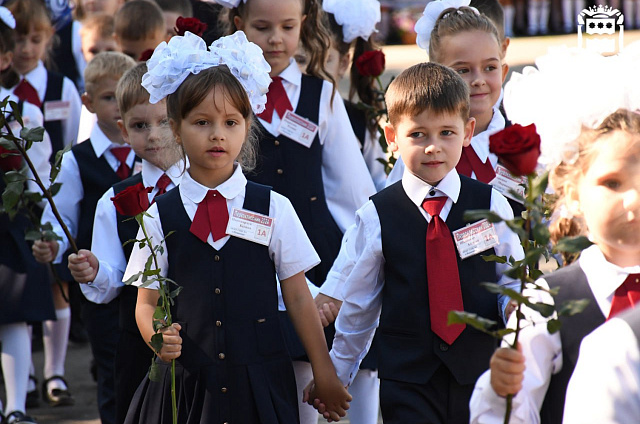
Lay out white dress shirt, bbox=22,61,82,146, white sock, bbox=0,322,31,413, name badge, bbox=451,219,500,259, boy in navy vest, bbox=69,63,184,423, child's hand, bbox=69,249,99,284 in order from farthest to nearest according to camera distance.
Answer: white dress shirt, bbox=22,61,82,146, white sock, bbox=0,322,31,413, boy in navy vest, bbox=69,63,184,423, child's hand, bbox=69,249,99,284, name badge, bbox=451,219,500,259

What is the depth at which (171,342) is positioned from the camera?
3.01 metres

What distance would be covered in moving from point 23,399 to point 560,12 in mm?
20805

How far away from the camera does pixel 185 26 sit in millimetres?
3971

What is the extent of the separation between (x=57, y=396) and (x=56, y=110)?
5.75ft

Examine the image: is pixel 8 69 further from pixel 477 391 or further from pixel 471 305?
pixel 477 391

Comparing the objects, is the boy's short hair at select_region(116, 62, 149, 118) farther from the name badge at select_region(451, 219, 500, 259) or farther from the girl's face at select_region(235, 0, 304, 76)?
the name badge at select_region(451, 219, 500, 259)

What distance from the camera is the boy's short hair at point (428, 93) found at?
10.6ft

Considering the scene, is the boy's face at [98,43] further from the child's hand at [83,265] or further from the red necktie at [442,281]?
the red necktie at [442,281]

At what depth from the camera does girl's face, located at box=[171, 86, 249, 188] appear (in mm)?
3242

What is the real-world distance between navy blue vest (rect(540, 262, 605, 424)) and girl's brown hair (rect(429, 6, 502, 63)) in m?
1.74

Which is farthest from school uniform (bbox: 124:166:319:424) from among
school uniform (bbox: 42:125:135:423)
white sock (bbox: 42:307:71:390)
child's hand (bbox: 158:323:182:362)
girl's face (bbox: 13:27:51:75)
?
girl's face (bbox: 13:27:51:75)

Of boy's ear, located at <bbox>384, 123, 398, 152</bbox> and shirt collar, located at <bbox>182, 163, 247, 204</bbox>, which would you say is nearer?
shirt collar, located at <bbox>182, 163, 247, 204</bbox>

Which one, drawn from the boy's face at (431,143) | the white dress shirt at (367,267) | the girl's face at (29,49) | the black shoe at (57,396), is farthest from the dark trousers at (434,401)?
the girl's face at (29,49)

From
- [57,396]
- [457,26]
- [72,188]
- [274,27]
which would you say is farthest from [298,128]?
[57,396]
